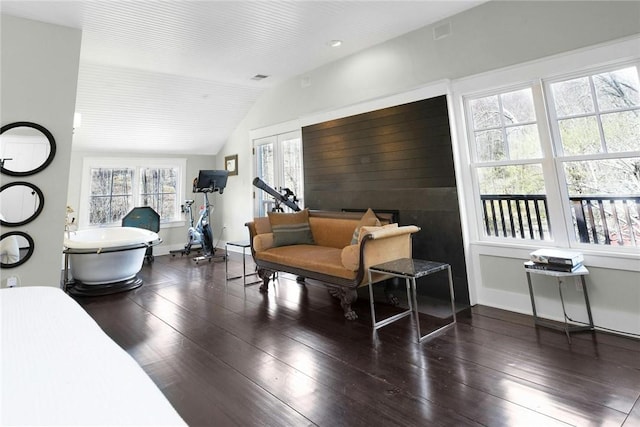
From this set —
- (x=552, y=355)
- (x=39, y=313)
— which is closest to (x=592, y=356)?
(x=552, y=355)

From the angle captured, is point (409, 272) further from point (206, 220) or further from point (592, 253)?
point (206, 220)

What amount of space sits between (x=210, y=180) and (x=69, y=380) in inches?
209

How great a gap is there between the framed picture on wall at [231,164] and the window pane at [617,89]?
5.71 metres

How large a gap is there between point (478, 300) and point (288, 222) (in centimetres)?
241

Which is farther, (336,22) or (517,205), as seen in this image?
(336,22)

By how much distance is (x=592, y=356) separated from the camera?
6.85 feet

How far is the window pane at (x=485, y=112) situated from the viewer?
3122 millimetres

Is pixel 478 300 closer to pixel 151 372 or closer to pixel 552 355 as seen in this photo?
pixel 552 355

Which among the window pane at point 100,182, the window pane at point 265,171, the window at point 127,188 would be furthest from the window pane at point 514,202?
the window pane at point 100,182

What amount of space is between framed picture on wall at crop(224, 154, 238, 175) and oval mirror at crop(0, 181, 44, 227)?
3661 millimetres

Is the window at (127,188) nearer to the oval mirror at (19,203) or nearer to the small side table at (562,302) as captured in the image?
the oval mirror at (19,203)

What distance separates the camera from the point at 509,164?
9.91ft

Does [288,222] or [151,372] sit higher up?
[288,222]

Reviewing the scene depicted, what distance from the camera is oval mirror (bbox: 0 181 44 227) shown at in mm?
2941
